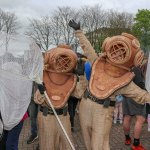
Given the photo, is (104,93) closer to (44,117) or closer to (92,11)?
(44,117)

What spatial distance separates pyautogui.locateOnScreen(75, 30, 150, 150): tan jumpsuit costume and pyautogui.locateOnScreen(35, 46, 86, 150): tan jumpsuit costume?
0.24m

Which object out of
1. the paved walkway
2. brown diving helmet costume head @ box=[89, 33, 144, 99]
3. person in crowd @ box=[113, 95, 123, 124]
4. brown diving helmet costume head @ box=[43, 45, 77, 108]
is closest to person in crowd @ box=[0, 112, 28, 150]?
brown diving helmet costume head @ box=[43, 45, 77, 108]

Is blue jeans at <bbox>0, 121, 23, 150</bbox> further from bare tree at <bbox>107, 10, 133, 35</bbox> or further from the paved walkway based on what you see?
bare tree at <bbox>107, 10, 133, 35</bbox>

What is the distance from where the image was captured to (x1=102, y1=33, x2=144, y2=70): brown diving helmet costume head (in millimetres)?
3771

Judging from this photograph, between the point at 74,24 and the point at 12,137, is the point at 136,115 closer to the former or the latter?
the point at 74,24

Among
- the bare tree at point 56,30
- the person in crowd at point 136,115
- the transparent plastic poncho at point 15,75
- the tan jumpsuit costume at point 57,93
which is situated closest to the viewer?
the transparent plastic poncho at point 15,75

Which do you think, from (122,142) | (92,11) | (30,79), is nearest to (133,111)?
(122,142)

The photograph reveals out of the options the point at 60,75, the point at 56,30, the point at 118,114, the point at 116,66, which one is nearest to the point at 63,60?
the point at 60,75

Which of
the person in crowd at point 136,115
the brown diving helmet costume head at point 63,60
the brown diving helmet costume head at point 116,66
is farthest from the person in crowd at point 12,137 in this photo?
the person in crowd at point 136,115

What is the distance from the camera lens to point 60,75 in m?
4.08

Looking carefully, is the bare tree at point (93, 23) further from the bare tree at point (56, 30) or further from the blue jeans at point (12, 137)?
the blue jeans at point (12, 137)

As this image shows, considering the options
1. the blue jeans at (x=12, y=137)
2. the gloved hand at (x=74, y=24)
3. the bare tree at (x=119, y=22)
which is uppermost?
the bare tree at (x=119, y=22)

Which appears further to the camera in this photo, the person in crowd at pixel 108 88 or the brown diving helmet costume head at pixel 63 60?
the brown diving helmet costume head at pixel 63 60

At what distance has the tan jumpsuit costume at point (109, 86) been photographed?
379 centimetres
